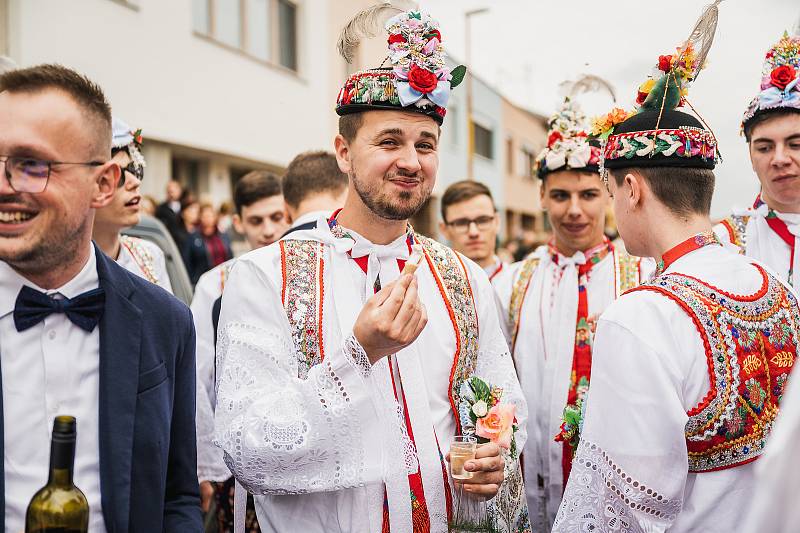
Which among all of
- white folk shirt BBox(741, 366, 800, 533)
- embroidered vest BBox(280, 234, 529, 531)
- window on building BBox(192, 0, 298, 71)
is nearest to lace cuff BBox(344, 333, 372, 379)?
embroidered vest BBox(280, 234, 529, 531)

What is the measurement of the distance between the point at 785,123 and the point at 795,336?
1.48m

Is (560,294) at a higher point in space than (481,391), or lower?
higher

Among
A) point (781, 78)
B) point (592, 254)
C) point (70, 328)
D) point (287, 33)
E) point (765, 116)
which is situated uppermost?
point (287, 33)

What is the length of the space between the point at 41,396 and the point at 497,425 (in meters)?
1.38

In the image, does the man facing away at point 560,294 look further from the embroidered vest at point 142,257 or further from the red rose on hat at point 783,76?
the embroidered vest at point 142,257

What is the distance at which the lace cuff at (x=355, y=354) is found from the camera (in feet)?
7.20

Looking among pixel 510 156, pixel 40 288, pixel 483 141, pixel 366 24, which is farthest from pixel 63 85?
pixel 510 156

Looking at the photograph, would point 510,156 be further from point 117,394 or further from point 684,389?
point 117,394

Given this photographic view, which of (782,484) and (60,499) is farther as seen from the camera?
(60,499)

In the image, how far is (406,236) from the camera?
9.14 ft

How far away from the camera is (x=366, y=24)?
2777 mm

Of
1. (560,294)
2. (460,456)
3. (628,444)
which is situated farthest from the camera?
(560,294)

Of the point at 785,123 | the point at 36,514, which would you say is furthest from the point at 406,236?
the point at 785,123

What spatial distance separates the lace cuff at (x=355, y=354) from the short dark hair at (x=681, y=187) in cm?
115
